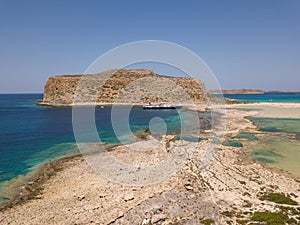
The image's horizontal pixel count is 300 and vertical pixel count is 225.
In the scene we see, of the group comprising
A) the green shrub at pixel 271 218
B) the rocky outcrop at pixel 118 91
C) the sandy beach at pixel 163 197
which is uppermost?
the rocky outcrop at pixel 118 91

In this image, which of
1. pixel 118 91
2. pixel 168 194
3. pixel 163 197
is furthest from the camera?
pixel 118 91

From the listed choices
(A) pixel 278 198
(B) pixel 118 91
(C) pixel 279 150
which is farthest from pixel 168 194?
(B) pixel 118 91

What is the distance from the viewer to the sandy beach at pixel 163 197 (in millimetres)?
10242

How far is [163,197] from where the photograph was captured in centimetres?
1192

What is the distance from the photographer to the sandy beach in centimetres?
1024

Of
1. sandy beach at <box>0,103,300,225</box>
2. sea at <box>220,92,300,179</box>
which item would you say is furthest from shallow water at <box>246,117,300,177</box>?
sandy beach at <box>0,103,300,225</box>

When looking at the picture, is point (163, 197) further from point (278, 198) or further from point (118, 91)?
point (118, 91)

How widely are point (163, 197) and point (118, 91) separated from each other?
83.5 m

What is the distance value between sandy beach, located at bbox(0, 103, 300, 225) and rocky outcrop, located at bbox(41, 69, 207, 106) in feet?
222

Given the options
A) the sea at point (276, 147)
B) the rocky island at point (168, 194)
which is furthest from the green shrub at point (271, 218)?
the sea at point (276, 147)

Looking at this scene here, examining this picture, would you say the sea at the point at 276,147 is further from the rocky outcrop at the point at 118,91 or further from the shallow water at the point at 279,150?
the rocky outcrop at the point at 118,91

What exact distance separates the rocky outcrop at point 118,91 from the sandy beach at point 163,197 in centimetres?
6766

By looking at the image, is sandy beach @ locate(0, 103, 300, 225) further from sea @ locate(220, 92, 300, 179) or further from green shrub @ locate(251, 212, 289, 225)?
sea @ locate(220, 92, 300, 179)

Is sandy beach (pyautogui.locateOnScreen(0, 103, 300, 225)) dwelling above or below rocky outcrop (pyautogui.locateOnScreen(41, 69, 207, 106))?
below
